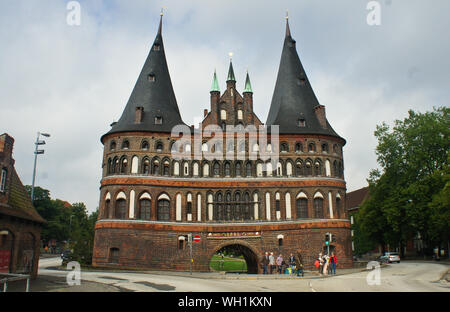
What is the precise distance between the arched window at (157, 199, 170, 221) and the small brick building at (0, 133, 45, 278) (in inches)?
516

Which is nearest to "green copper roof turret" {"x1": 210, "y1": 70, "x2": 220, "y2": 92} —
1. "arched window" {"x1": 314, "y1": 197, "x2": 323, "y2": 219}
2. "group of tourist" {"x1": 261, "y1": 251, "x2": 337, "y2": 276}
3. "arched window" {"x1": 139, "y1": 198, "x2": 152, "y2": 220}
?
"arched window" {"x1": 139, "y1": 198, "x2": 152, "y2": 220}

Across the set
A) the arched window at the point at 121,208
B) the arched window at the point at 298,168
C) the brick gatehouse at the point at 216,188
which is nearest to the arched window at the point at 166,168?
the brick gatehouse at the point at 216,188

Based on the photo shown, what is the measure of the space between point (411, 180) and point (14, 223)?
1525 inches

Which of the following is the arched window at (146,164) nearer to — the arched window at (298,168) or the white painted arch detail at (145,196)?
the white painted arch detail at (145,196)

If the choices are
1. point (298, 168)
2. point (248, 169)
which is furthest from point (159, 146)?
point (298, 168)

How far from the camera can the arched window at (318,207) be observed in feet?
118

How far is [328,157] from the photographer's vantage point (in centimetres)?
3747

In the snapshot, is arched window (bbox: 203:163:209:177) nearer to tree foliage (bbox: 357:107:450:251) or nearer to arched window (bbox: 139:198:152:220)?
arched window (bbox: 139:198:152:220)

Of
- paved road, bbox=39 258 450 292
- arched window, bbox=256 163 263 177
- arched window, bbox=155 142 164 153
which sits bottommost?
paved road, bbox=39 258 450 292

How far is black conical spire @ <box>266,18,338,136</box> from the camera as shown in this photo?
38188 mm

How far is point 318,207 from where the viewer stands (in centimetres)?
3609

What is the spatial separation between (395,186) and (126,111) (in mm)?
29873

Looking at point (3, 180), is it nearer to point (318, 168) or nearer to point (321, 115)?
point (318, 168)
